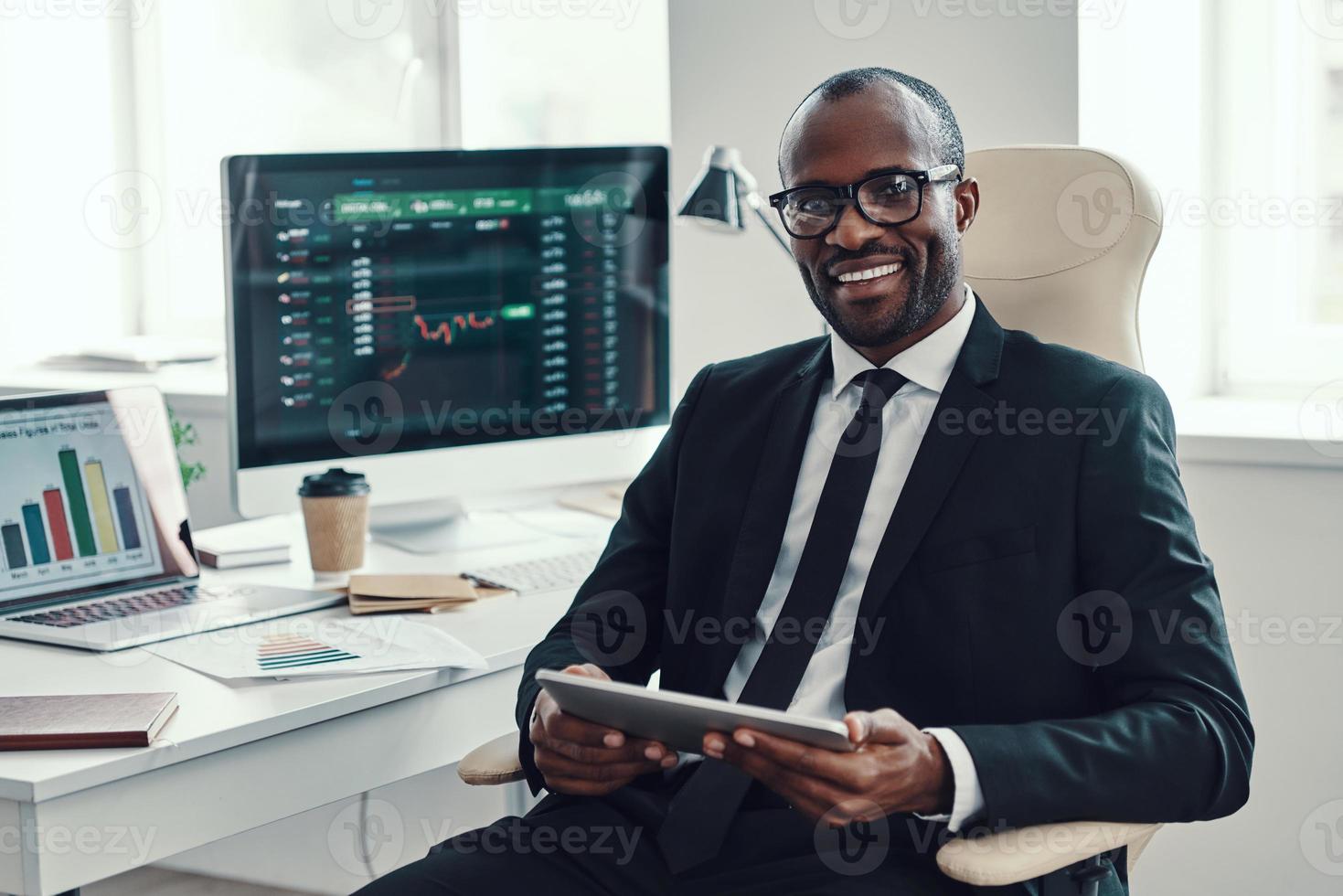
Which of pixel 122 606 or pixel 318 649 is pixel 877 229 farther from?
pixel 122 606

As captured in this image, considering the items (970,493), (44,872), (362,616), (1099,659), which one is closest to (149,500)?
(362,616)

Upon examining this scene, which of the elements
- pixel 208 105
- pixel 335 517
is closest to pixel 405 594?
pixel 335 517

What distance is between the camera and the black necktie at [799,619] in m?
1.37

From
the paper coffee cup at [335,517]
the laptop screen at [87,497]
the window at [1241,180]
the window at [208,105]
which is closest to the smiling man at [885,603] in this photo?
Result: the paper coffee cup at [335,517]

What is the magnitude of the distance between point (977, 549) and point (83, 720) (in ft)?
2.79

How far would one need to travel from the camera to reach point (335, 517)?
1915 millimetres

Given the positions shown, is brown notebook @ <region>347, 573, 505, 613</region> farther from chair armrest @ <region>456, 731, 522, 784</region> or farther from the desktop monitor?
chair armrest @ <region>456, 731, 522, 784</region>

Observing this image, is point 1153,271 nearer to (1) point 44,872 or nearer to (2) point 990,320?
(2) point 990,320

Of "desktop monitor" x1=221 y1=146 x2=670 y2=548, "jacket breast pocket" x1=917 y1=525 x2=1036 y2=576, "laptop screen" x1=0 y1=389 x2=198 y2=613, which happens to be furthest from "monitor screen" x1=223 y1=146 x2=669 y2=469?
"jacket breast pocket" x1=917 y1=525 x2=1036 y2=576

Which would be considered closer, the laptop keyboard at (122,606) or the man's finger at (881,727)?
the man's finger at (881,727)

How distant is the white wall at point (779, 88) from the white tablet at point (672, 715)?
1.12 metres

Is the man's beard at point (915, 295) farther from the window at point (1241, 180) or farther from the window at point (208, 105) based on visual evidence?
the window at point (208, 105)

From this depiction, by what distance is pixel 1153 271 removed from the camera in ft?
7.59

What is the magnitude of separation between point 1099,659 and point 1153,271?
1170mm
